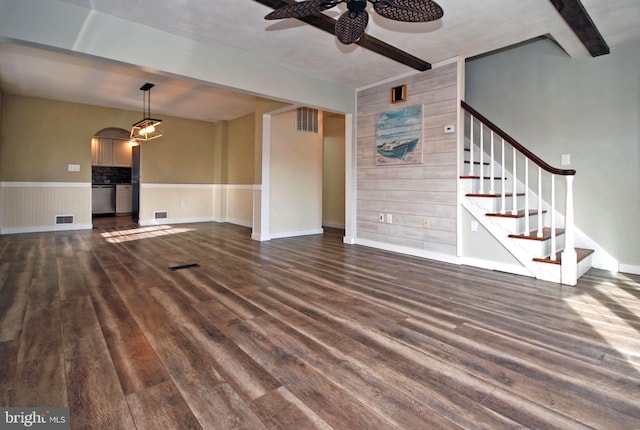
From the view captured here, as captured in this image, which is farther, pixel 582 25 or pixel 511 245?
pixel 511 245

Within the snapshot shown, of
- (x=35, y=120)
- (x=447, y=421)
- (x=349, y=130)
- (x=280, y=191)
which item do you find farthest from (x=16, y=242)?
(x=447, y=421)

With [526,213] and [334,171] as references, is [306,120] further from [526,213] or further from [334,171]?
[526,213]

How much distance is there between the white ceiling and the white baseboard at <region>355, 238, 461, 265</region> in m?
2.40

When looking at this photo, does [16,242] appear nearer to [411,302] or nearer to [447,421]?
[411,302]

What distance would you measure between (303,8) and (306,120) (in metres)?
4.14

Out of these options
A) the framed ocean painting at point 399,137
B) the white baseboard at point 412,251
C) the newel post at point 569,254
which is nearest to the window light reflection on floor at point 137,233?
the white baseboard at point 412,251

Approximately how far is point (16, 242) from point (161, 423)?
5.76 meters

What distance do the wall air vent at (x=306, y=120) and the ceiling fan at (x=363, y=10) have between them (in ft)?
12.6

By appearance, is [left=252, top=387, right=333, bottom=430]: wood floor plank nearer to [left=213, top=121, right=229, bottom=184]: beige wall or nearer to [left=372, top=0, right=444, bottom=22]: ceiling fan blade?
[left=372, top=0, right=444, bottom=22]: ceiling fan blade

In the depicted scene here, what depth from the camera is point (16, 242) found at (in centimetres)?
529

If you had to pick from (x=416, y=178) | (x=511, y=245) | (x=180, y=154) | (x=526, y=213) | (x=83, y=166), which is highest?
(x=180, y=154)

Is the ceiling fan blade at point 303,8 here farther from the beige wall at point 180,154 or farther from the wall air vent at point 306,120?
the beige wall at point 180,154

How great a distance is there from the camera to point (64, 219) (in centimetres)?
677

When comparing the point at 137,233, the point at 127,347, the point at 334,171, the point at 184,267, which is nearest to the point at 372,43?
the point at 184,267
